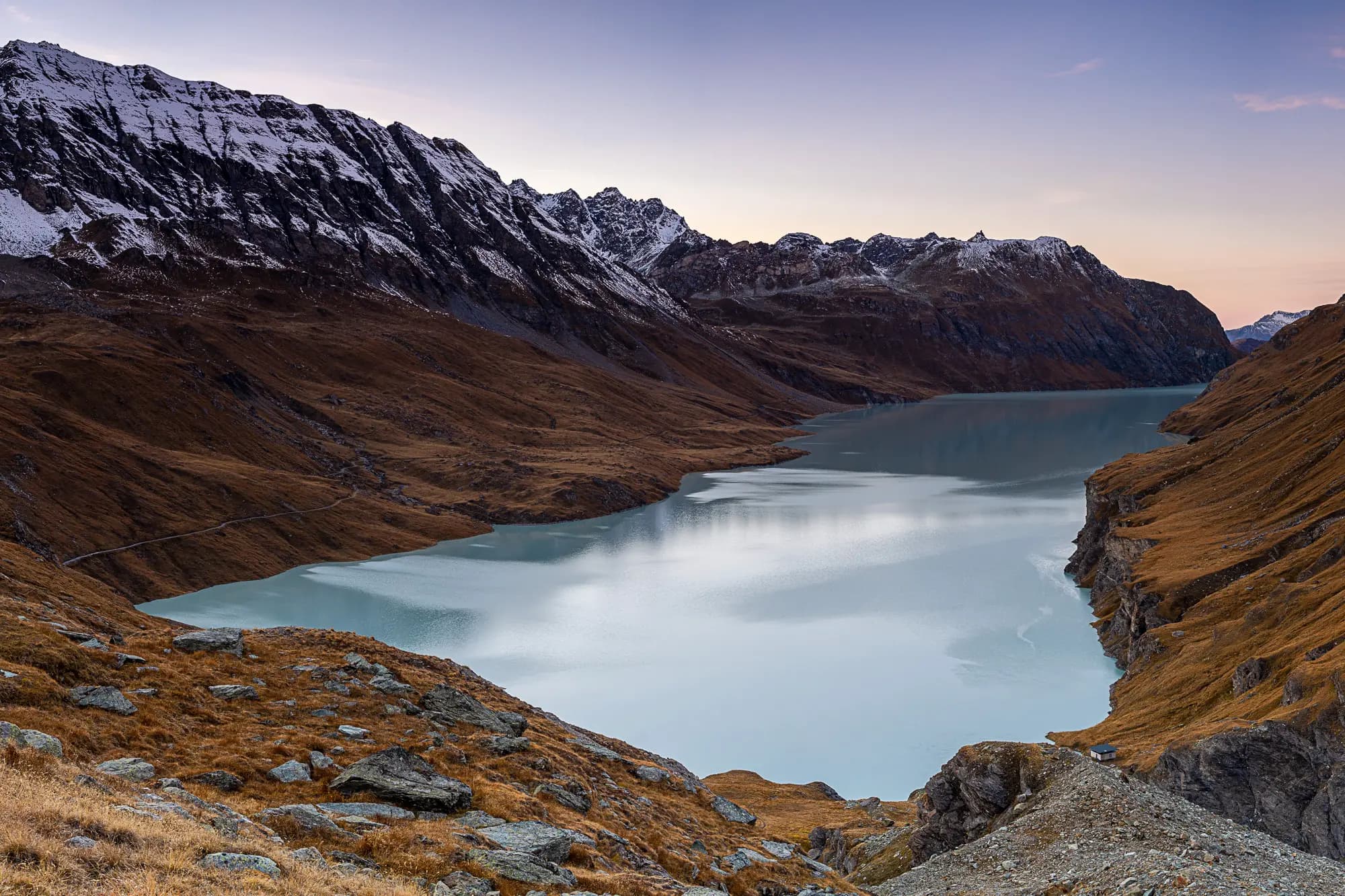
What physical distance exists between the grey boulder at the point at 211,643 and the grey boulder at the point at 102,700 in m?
6.92

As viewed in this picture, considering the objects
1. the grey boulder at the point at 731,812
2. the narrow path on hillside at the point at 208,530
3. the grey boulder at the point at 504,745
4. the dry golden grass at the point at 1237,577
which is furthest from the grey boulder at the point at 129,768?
the narrow path on hillside at the point at 208,530

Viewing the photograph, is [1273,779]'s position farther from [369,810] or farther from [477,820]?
[369,810]

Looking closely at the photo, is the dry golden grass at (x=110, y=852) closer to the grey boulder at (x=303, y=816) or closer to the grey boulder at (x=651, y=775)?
the grey boulder at (x=303, y=816)

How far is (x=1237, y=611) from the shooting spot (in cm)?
5809

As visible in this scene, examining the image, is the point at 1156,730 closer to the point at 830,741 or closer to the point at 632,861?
the point at 830,741

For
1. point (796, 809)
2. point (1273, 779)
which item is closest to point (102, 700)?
point (796, 809)

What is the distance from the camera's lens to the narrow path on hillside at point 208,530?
8819cm

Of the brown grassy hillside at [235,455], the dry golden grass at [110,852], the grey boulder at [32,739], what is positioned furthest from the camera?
the brown grassy hillside at [235,455]

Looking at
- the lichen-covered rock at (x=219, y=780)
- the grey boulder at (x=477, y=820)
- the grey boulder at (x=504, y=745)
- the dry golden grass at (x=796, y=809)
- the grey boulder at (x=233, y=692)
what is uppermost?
the grey boulder at (x=233, y=692)

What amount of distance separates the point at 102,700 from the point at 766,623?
66.0 meters

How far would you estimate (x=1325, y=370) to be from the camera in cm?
12125

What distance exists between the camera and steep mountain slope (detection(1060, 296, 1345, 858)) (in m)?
34.1

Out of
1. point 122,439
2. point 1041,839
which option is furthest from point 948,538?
point 122,439

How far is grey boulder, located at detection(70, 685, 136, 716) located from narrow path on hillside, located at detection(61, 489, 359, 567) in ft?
206
